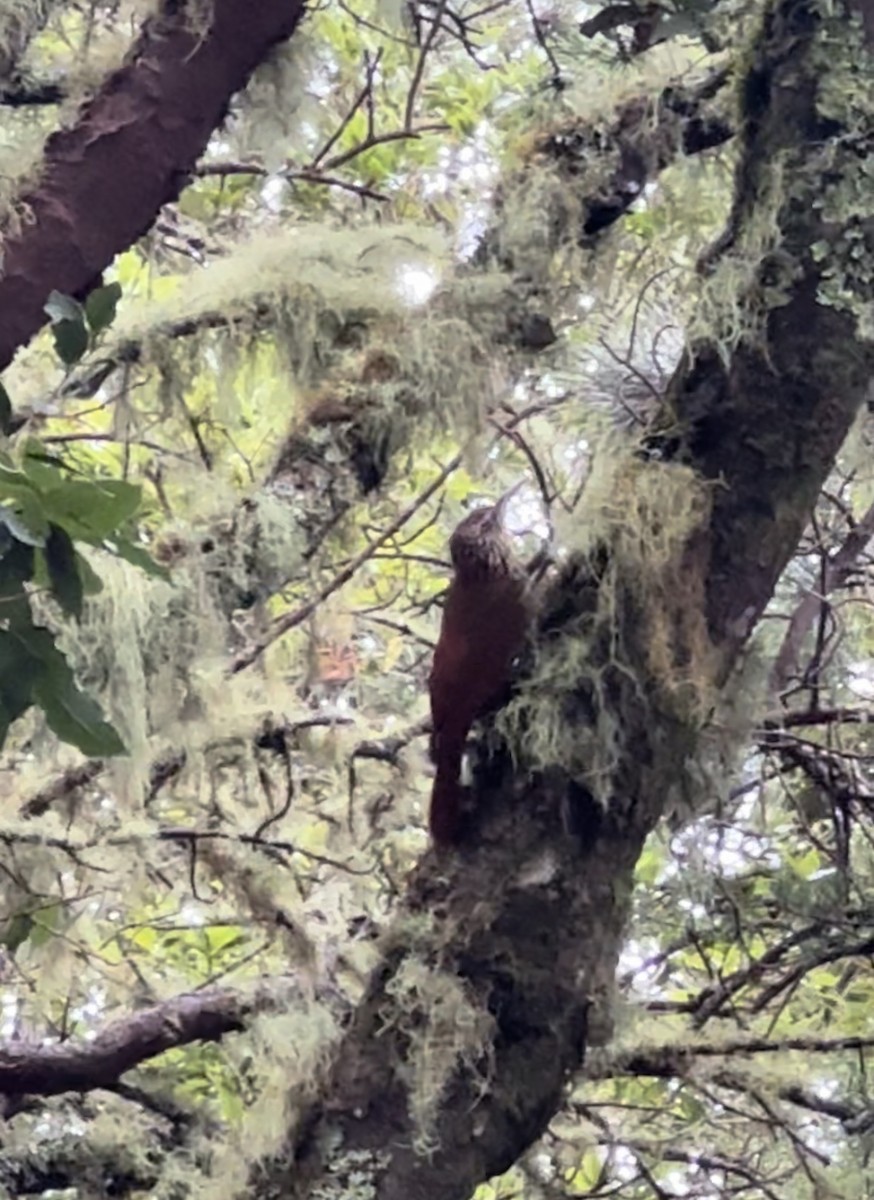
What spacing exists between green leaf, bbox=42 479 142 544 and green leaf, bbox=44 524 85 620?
0.01m

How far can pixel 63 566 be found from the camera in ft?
3.27

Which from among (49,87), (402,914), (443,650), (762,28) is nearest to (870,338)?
(762,28)

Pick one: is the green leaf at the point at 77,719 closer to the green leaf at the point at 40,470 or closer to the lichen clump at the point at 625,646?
the green leaf at the point at 40,470

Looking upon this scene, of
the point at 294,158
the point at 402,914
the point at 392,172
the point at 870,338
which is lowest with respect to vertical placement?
the point at 402,914

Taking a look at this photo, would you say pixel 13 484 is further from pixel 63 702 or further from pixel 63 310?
pixel 63 310

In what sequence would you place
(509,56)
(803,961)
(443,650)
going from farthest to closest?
(509,56) < (803,961) < (443,650)

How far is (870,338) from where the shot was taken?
5.20 feet

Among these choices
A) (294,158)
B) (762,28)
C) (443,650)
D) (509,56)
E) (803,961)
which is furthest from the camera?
(509,56)

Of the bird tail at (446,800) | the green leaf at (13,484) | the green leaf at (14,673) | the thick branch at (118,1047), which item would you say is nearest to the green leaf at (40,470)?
the green leaf at (13,484)

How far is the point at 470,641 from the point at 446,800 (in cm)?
17

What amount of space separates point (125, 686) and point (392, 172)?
5.08 ft

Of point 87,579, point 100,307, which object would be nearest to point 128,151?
point 100,307

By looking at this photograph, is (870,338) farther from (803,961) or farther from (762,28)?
(803,961)

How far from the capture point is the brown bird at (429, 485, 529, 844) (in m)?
1.48
